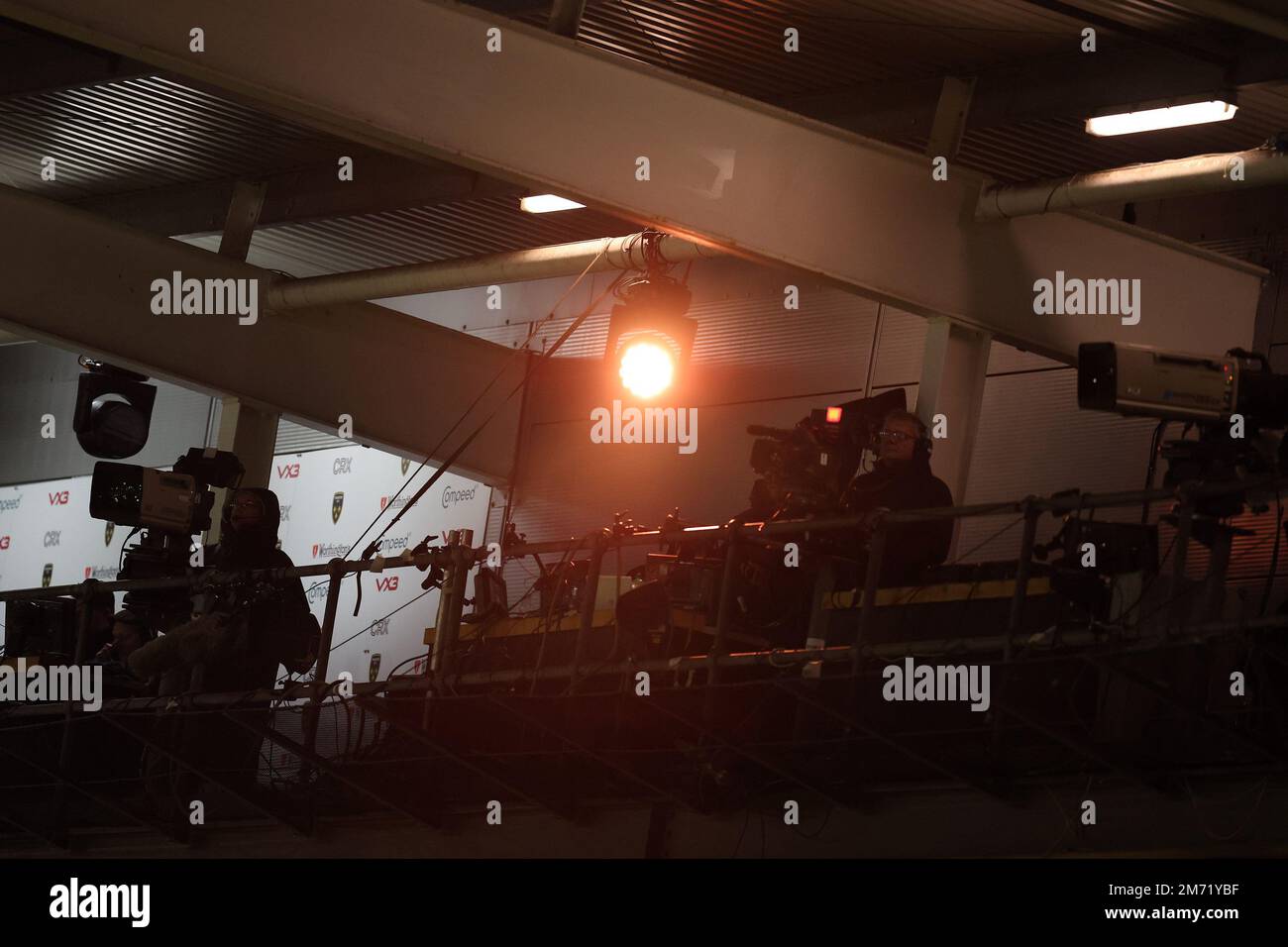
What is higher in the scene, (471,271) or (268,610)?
(471,271)

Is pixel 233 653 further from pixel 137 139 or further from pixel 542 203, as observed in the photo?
pixel 137 139

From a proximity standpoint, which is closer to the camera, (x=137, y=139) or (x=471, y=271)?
(x=471, y=271)

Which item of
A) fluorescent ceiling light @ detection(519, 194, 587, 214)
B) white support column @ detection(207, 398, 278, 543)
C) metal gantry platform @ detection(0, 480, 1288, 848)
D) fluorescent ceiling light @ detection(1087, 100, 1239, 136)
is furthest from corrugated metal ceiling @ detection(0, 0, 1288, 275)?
metal gantry platform @ detection(0, 480, 1288, 848)

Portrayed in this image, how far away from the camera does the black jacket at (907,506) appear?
6422 mm

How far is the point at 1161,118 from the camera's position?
7980 millimetres

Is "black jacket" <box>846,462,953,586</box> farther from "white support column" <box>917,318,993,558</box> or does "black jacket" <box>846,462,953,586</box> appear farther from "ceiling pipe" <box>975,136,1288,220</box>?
"ceiling pipe" <box>975,136,1288,220</box>

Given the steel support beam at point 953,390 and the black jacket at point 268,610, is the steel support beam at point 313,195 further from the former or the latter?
the steel support beam at point 953,390

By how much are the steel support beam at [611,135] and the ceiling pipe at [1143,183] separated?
7.7 inches

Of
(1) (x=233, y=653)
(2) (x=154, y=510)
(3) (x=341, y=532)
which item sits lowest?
(1) (x=233, y=653)

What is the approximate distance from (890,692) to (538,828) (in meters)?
2.28

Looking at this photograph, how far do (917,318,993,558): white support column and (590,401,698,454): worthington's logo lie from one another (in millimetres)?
2708

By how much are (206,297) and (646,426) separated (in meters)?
2.88

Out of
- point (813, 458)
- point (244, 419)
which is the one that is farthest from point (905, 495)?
point (244, 419)
